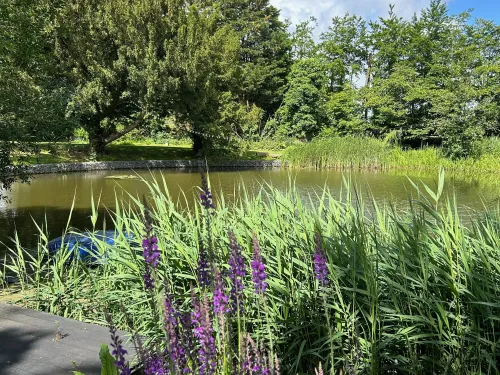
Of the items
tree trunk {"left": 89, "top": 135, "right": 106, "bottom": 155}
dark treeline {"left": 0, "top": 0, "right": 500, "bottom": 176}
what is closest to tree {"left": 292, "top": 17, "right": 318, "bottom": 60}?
dark treeline {"left": 0, "top": 0, "right": 500, "bottom": 176}

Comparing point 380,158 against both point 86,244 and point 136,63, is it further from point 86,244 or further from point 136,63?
point 86,244

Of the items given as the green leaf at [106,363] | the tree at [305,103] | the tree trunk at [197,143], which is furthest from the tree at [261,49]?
the green leaf at [106,363]

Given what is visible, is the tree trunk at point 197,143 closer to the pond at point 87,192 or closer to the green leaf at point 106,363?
the pond at point 87,192

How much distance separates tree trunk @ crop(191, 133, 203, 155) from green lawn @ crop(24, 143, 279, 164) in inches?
15.9

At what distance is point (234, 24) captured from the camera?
40969 mm

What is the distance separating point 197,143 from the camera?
29438mm

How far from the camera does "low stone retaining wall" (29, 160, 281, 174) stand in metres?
19.9

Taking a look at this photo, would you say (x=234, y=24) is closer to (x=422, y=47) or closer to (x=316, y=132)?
(x=316, y=132)

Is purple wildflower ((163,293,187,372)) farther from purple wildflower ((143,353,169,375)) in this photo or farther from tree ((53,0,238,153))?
tree ((53,0,238,153))

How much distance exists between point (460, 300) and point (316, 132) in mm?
34507

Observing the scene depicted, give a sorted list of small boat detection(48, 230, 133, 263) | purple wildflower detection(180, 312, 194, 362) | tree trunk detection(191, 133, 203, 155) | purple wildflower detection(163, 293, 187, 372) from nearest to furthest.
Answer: purple wildflower detection(163, 293, 187, 372), purple wildflower detection(180, 312, 194, 362), small boat detection(48, 230, 133, 263), tree trunk detection(191, 133, 203, 155)

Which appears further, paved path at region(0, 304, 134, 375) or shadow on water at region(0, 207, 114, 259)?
shadow on water at region(0, 207, 114, 259)

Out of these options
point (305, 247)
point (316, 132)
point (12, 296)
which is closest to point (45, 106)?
point (12, 296)

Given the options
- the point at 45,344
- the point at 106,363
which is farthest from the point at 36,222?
the point at 106,363
